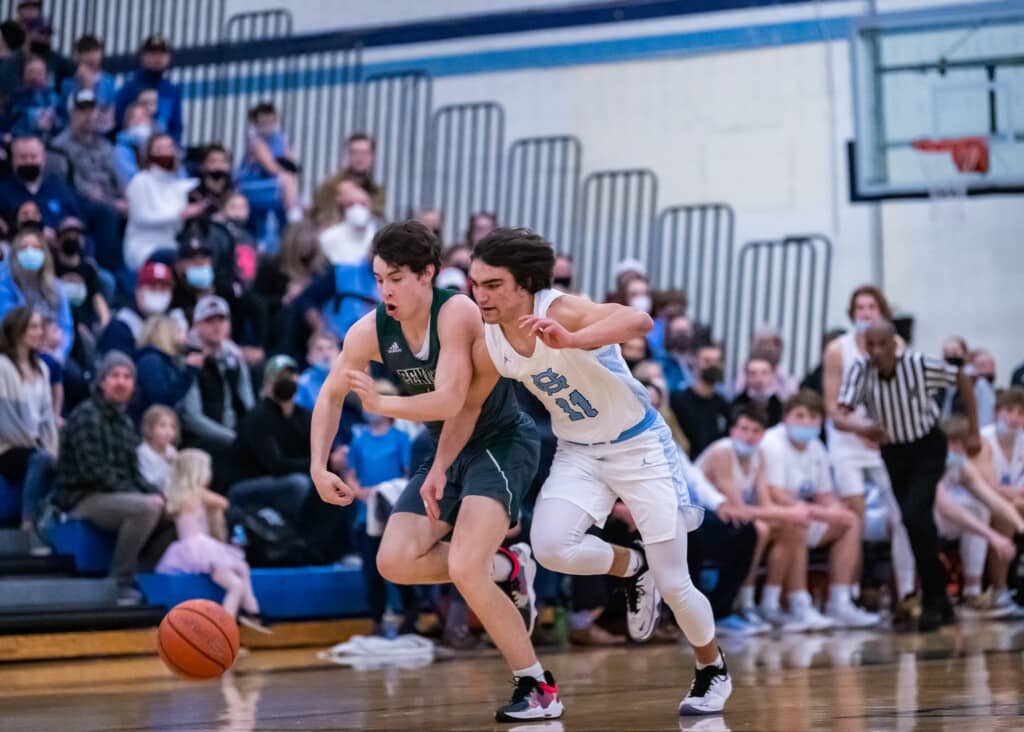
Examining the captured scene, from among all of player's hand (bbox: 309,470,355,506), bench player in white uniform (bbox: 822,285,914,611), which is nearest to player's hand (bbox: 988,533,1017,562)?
bench player in white uniform (bbox: 822,285,914,611)

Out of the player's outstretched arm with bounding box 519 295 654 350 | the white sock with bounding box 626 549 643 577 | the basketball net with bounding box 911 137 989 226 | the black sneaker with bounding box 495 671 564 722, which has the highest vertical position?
the basketball net with bounding box 911 137 989 226

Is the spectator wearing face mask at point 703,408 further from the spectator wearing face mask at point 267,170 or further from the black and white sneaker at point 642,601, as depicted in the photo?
the black and white sneaker at point 642,601

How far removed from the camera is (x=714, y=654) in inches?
238

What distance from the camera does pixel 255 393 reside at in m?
11.6

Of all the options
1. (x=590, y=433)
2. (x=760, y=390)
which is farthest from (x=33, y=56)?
(x=590, y=433)

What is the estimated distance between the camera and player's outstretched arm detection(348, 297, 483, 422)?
18.5ft

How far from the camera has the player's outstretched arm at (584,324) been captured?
5602 millimetres

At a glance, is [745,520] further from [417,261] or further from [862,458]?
[417,261]

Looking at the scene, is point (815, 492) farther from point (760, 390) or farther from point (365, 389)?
point (365, 389)

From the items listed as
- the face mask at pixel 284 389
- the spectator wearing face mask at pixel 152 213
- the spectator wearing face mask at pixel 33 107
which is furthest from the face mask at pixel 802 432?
the spectator wearing face mask at pixel 33 107

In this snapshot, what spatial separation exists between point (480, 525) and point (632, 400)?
2.51ft

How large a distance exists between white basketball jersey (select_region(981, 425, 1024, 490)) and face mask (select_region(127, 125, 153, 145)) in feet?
24.0

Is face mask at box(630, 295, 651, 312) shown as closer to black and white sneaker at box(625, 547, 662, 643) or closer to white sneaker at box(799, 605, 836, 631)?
white sneaker at box(799, 605, 836, 631)

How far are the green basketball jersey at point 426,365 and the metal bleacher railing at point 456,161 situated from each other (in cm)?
949
